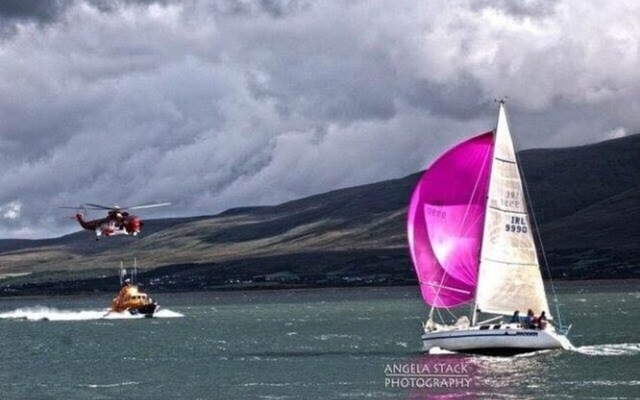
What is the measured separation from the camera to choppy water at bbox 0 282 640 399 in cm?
6175

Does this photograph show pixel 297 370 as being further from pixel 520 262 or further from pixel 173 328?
pixel 173 328

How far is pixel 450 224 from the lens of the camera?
71.6 metres

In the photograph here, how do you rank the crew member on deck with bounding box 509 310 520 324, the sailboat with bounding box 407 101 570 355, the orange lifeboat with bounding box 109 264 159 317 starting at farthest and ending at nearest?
the orange lifeboat with bounding box 109 264 159 317 → the crew member on deck with bounding box 509 310 520 324 → the sailboat with bounding box 407 101 570 355

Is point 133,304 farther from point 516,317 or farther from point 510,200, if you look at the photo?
point 510,200

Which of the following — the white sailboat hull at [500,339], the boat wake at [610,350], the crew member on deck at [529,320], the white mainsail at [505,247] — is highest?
the white mainsail at [505,247]

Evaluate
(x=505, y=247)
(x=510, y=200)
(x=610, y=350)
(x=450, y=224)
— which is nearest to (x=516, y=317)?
(x=505, y=247)

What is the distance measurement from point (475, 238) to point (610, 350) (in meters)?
12.0

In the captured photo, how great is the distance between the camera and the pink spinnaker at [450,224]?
7144cm

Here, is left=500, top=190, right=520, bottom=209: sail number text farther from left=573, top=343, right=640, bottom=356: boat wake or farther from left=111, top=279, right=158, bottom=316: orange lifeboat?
left=111, top=279, right=158, bottom=316: orange lifeboat

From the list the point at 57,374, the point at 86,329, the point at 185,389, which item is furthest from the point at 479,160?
the point at 86,329

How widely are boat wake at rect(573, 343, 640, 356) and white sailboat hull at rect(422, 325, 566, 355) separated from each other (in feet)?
16.2

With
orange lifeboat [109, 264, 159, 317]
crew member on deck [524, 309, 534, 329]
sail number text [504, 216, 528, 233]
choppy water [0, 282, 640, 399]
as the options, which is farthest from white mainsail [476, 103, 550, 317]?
orange lifeboat [109, 264, 159, 317]

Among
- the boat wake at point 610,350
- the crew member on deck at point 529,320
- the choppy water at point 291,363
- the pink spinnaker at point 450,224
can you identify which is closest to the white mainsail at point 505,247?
the pink spinnaker at point 450,224

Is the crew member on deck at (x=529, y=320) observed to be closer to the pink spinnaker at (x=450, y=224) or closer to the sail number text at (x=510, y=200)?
the pink spinnaker at (x=450, y=224)
